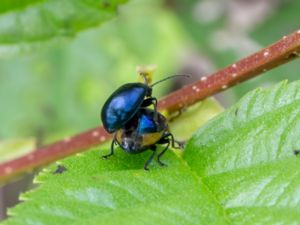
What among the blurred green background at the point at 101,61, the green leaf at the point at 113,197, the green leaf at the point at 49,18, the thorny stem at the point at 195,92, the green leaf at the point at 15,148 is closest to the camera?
the green leaf at the point at 113,197

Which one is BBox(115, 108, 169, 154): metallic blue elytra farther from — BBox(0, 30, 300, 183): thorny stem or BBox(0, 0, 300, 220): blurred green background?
BBox(0, 0, 300, 220): blurred green background

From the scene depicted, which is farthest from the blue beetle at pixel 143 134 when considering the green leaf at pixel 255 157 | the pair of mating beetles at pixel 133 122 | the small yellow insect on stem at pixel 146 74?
the small yellow insect on stem at pixel 146 74

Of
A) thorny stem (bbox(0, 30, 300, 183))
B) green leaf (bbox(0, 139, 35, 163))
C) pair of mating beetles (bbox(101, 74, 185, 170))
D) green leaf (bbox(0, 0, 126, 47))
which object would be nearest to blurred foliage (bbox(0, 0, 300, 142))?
green leaf (bbox(0, 139, 35, 163))

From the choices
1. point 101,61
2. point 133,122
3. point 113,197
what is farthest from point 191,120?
point 101,61

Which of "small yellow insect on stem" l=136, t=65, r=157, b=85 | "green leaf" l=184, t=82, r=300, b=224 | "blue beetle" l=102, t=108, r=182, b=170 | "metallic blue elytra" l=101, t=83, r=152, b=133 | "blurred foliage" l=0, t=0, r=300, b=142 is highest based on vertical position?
"blurred foliage" l=0, t=0, r=300, b=142

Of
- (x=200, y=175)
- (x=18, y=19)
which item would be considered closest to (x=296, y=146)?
(x=200, y=175)

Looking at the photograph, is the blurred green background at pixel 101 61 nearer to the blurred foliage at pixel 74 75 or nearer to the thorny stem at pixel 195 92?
the blurred foliage at pixel 74 75

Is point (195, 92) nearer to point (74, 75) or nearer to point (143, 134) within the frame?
point (143, 134)
